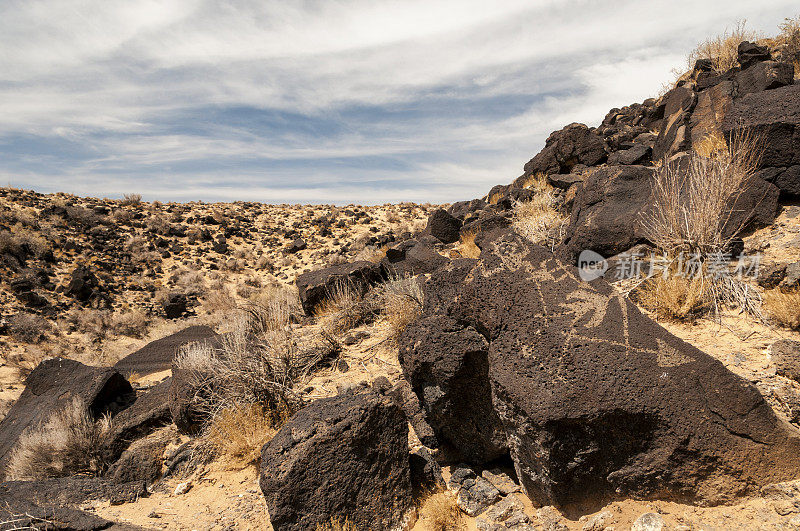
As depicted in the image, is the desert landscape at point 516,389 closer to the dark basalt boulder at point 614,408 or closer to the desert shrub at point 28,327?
Answer: the dark basalt boulder at point 614,408

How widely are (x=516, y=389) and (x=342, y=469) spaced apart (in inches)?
62.0

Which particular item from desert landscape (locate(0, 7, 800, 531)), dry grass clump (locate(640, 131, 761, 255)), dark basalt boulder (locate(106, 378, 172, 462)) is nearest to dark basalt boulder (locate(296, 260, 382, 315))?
desert landscape (locate(0, 7, 800, 531))

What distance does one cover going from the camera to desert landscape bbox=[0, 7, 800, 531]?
262 centimetres

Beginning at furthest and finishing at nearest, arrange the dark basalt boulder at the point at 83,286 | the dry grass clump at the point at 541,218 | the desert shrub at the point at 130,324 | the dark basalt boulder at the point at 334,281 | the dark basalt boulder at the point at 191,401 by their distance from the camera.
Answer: the dark basalt boulder at the point at 83,286 < the desert shrub at the point at 130,324 < the dark basalt boulder at the point at 334,281 < the dry grass clump at the point at 541,218 < the dark basalt boulder at the point at 191,401

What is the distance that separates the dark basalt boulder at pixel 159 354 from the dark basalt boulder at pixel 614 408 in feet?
25.9

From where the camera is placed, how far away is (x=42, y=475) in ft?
18.2

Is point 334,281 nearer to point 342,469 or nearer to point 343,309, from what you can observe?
point 343,309

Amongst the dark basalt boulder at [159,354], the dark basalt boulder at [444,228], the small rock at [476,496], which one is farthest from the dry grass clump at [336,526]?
the dark basalt boulder at [444,228]

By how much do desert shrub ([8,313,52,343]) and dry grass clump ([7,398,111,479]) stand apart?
10.0m

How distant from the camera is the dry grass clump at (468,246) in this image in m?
9.80

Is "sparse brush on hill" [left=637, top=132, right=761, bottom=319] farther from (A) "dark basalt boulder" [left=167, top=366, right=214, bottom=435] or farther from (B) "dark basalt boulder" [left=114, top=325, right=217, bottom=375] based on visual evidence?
(B) "dark basalt boulder" [left=114, top=325, right=217, bottom=375]

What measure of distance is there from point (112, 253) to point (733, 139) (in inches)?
982

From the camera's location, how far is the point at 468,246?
1035 cm

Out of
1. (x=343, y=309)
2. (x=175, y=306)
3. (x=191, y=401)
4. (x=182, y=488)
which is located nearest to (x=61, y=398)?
(x=191, y=401)
